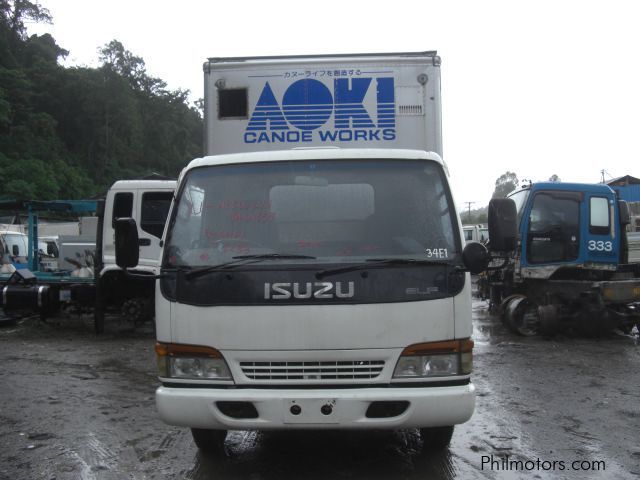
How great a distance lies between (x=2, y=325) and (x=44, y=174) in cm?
3410

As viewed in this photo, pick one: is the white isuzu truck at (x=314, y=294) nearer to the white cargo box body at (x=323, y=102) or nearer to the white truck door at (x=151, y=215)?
the white cargo box body at (x=323, y=102)

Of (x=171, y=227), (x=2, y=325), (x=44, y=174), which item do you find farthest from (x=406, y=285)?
(x=44, y=174)

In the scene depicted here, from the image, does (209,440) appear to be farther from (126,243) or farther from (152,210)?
(152,210)

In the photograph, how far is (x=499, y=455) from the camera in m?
4.66

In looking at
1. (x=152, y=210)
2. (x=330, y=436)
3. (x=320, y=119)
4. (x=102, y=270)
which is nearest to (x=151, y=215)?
(x=152, y=210)

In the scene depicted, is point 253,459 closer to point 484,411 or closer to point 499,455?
point 499,455

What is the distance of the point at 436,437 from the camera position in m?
4.46

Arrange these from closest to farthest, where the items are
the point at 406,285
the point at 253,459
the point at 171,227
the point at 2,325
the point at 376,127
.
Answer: the point at 406,285 < the point at 171,227 < the point at 253,459 < the point at 376,127 < the point at 2,325

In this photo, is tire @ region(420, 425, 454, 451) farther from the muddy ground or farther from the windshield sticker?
the windshield sticker

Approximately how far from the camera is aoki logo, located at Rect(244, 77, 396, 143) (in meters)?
5.73

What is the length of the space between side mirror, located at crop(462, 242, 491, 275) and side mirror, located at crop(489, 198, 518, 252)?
13.2 inches

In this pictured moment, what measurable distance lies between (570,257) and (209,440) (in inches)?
299

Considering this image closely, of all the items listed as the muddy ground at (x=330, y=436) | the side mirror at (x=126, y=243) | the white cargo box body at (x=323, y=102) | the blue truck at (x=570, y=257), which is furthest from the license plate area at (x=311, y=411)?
the blue truck at (x=570, y=257)

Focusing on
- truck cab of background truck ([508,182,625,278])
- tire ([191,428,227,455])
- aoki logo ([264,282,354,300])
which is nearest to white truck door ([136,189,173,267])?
tire ([191,428,227,455])
